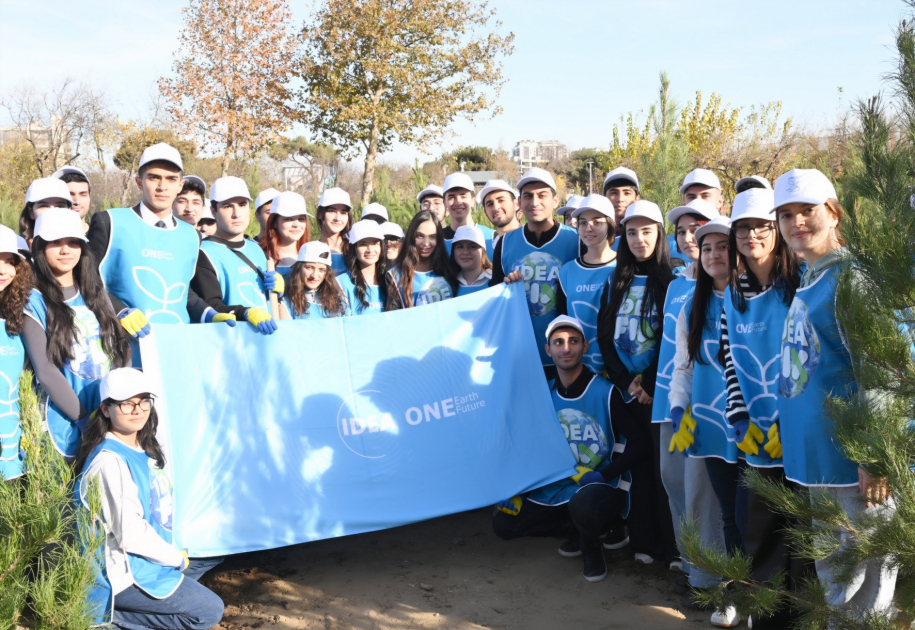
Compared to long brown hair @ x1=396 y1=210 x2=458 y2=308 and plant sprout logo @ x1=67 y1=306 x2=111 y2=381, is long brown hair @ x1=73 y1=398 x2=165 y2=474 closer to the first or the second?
plant sprout logo @ x1=67 y1=306 x2=111 y2=381

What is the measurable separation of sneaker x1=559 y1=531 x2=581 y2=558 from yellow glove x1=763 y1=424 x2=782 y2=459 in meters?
1.55

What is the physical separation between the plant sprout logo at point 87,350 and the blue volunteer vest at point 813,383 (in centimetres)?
301

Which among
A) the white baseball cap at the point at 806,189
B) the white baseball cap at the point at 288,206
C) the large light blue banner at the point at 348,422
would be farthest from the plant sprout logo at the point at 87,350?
the white baseball cap at the point at 806,189

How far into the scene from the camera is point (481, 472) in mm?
4434

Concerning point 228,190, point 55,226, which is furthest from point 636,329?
point 55,226

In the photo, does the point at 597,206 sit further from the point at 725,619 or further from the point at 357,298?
the point at 725,619

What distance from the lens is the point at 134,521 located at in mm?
3246

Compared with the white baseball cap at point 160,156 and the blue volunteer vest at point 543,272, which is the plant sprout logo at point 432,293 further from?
the white baseball cap at point 160,156

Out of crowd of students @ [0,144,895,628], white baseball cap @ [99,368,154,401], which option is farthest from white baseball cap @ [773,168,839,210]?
white baseball cap @ [99,368,154,401]

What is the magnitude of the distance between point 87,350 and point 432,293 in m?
2.16

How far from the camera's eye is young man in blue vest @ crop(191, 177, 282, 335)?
4.29 meters

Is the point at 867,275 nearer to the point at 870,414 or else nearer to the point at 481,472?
the point at 870,414

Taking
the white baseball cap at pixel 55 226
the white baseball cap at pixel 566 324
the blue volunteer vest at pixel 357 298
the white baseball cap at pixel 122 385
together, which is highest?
the white baseball cap at pixel 55 226

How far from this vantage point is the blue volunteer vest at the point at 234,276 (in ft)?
14.6
